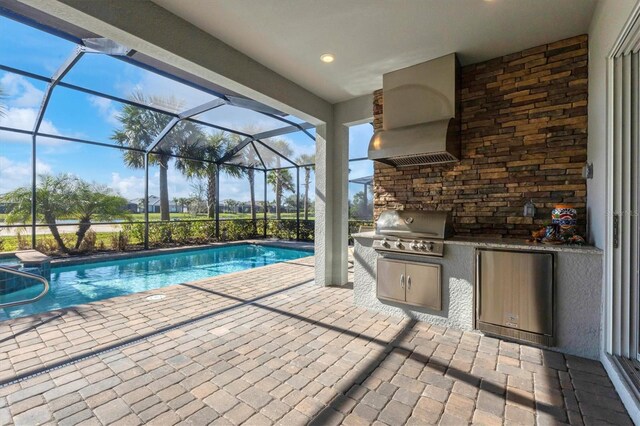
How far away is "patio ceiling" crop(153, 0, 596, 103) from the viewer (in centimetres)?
261

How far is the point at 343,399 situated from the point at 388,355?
776 millimetres

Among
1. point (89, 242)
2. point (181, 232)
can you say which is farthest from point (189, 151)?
point (89, 242)

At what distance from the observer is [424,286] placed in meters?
3.29

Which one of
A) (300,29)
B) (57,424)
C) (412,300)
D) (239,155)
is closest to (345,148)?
(300,29)

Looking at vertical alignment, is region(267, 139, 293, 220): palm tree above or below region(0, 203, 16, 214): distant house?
above

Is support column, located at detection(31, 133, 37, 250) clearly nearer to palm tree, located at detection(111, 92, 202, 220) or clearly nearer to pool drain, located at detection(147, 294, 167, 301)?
palm tree, located at detection(111, 92, 202, 220)

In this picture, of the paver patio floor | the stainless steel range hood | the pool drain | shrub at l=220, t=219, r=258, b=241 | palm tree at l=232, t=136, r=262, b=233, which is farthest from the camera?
shrub at l=220, t=219, r=258, b=241

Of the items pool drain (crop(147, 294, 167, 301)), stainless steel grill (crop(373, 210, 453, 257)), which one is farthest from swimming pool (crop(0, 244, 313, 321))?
stainless steel grill (crop(373, 210, 453, 257))

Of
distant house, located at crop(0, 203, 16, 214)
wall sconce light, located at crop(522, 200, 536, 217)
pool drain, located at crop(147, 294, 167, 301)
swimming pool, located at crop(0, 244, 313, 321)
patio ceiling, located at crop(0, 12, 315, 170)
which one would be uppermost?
patio ceiling, located at crop(0, 12, 315, 170)

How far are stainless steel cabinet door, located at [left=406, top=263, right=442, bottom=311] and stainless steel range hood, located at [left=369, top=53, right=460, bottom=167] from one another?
141 centimetres

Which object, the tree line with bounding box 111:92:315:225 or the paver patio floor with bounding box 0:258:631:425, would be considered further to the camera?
the tree line with bounding box 111:92:315:225

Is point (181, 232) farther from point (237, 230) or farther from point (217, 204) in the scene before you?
point (237, 230)

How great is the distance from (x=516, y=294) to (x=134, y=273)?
7.83 meters

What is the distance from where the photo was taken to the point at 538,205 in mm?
3230
